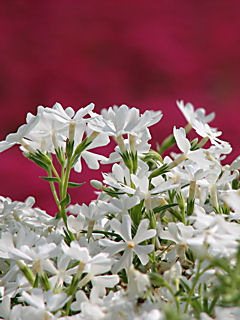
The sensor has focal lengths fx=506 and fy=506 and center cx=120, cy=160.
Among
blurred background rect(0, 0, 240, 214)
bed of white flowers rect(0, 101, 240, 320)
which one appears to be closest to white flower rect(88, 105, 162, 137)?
bed of white flowers rect(0, 101, 240, 320)

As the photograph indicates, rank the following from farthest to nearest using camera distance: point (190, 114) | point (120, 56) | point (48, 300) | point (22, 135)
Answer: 1. point (120, 56)
2. point (190, 114)
3. point (22, 135)
4. point (48, 300)

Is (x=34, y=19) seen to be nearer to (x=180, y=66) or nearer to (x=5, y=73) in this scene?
(x=5, y=73)

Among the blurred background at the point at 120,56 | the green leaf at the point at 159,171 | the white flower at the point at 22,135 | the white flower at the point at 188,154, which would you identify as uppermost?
the blurred background at the point at 120,56

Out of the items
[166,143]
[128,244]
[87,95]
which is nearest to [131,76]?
[87,95]

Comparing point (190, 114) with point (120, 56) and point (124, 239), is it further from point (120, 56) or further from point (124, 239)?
point (120, 56)

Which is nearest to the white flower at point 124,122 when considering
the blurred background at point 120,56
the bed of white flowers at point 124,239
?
the bed of white flowers at point 124,239

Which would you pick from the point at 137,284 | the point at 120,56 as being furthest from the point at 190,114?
the point at 120,56

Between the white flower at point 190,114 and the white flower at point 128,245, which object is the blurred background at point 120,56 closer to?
the white flower at point 190,114
